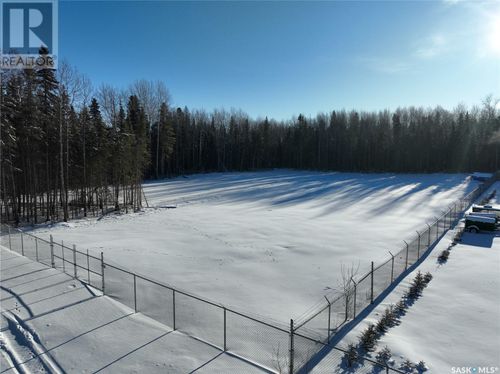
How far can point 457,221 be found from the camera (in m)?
23.2

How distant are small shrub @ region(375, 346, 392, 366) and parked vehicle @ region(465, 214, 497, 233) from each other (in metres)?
16.4

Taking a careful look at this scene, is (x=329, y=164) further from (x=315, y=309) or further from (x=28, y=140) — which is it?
(x=315, y=309)

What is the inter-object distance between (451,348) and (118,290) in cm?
1005

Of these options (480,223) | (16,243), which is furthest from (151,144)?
(480,223)

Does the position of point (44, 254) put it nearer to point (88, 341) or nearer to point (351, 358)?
point (88, 341)

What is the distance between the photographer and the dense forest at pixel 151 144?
24047 millimetres

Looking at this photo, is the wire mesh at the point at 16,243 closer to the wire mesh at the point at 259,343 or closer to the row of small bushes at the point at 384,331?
the wire mesh at the point at 259,343

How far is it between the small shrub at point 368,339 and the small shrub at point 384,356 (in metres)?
0.27

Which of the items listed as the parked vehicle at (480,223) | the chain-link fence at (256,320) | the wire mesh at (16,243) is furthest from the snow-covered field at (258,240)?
the parked vehicle at (480,223)

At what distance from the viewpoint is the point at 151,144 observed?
6384 centimetres

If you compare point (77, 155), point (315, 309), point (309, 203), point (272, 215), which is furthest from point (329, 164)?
point (315, 309)

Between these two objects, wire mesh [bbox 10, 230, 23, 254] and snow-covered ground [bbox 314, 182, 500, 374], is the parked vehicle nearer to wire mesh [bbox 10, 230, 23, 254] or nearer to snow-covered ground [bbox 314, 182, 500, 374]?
snow-covered ground [bbox 314, 182, 500, 374]

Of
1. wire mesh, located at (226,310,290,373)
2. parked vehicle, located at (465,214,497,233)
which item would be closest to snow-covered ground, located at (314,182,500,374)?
wire mesh, located at (226,310,290,373)

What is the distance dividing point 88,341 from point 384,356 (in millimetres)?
7039
